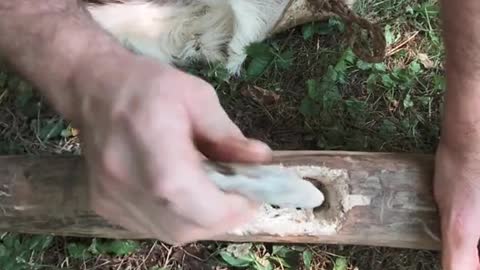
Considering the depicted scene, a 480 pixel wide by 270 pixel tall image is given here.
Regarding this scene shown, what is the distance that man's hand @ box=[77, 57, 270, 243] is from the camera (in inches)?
34.9

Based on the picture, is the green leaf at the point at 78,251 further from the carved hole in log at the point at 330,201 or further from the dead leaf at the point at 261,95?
the carved hole in log at the point at 330,201

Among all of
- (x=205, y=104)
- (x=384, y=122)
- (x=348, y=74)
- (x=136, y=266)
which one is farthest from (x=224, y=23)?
(x=205, y=104)

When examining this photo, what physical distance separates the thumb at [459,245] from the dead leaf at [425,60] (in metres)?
0.57

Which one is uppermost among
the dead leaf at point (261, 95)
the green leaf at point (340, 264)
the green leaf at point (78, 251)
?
the dead leaf at point (261, 95)

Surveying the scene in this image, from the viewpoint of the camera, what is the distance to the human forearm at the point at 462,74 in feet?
3.74

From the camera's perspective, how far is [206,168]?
3.12ft

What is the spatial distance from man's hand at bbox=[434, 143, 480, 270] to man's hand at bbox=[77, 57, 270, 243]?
349 millimetres

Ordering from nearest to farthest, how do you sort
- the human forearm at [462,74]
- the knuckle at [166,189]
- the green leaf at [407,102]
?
the knuckle at [166,189] → the human forearm at [462,74] → the green leaf at [407,102]

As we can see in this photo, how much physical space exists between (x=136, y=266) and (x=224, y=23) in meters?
0.53

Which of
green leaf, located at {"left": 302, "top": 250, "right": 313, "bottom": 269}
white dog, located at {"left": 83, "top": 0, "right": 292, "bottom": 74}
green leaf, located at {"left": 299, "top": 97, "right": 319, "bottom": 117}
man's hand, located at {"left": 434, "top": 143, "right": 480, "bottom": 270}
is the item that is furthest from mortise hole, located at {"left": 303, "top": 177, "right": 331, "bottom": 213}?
white dog, located at {"left": 83, "top": 0, "right": 292, "bottom": 74}

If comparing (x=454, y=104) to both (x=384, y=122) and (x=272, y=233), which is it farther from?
(x=384, y=122)

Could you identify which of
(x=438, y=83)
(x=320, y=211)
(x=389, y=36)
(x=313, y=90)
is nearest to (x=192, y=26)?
(x=313, y=90)

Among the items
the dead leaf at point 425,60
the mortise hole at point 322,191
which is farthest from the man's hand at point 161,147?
the dead leaf at point 425,60

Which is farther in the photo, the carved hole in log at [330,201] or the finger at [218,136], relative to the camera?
the carved hole in log at [330,201]
